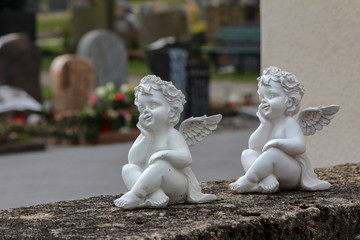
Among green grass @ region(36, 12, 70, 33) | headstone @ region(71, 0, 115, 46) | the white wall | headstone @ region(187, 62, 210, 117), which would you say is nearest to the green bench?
headstone @ region(71, 0, 115, 46)

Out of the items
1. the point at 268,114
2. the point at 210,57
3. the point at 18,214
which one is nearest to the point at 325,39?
the point at 268,114

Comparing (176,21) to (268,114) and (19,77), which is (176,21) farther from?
(268,114)

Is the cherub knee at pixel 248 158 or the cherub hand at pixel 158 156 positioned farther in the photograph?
the cherub knee at pixel 248 158

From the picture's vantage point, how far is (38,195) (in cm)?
862

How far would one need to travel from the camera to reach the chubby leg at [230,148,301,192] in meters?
4.37

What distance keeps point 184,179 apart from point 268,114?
0.73 meters

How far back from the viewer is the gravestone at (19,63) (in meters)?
15.2

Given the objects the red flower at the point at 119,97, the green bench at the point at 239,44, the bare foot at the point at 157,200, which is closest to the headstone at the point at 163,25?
the green bench at the point at 239,44

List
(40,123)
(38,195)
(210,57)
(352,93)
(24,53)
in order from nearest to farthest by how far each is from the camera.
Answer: (352,93) < (38,195) < (40,123) < (24,53) < (210,57)

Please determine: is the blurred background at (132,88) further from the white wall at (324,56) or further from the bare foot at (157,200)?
the bare foot at (157,200)

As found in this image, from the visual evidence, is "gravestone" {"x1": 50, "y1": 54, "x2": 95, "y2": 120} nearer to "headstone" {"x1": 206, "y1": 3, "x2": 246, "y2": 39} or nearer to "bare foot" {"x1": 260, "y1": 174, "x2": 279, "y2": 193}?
"bare foot" {"x1": 260, "y1": 174, "x2": 279, "y2": 193}

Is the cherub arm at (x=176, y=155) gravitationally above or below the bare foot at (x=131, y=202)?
above

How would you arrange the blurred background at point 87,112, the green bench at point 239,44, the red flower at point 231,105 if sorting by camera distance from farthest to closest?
the green bench at point 239,44
the red flower at point 231,105
the blurred background at point 87,112

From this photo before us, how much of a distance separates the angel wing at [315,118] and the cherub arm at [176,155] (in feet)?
2.80
